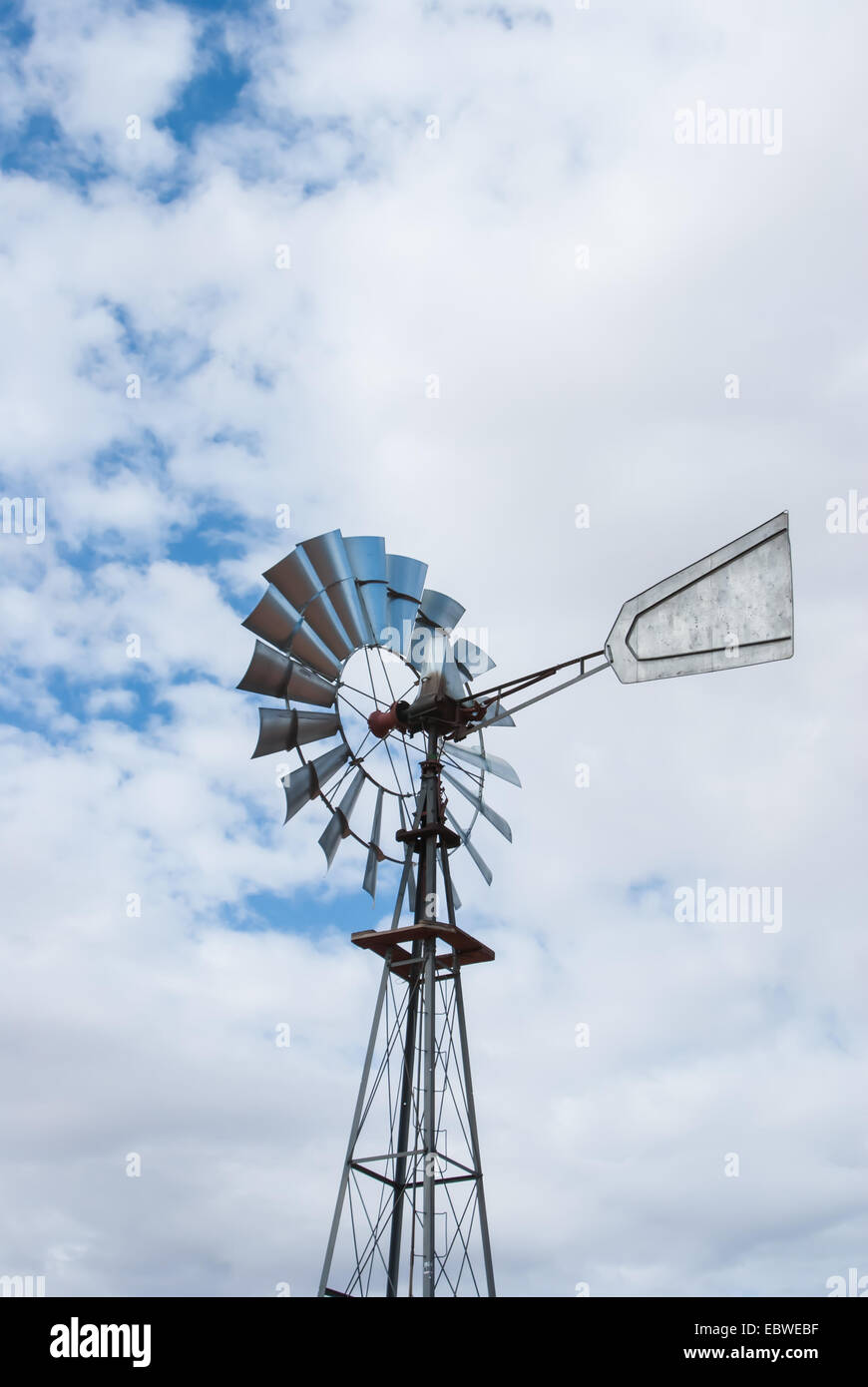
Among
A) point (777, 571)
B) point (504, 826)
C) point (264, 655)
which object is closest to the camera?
point (777, 571)

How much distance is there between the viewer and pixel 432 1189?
48.3 ft

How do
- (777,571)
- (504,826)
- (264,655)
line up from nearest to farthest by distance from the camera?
(777,571)
(264,655)
(504,826)

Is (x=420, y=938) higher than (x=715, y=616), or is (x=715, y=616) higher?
(x=715, y=616)

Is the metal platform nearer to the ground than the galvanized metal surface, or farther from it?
nearer to the ground

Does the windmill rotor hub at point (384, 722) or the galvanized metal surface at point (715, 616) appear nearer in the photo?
the galvanized metal surface at point (715, 616)

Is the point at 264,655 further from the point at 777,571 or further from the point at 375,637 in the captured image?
the point at 777,571

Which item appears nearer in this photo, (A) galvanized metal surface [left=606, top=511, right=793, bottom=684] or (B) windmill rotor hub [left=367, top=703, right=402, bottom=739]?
(A) galvanized metal surface [left=606, top=511, right=793, bottom=684]

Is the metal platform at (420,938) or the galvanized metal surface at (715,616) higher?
the galvanized metal surface at (715,616)

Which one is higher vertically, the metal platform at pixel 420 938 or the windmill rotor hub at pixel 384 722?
the windmill rotor hub at pixel 384 722
